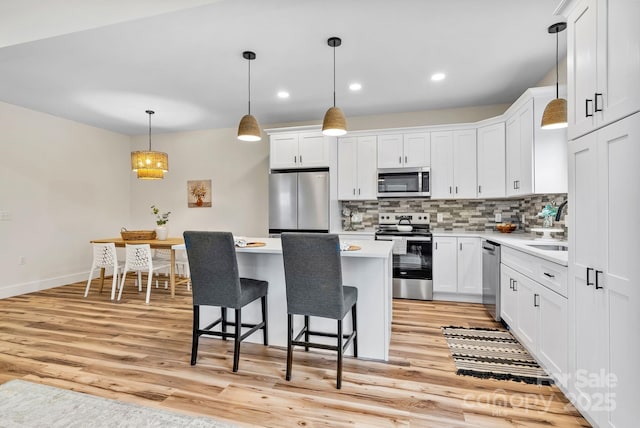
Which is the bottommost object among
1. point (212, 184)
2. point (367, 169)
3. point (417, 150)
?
point (212, 184)

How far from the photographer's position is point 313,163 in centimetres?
475

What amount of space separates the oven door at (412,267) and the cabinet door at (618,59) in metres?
2.80

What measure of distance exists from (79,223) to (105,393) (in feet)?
14.7

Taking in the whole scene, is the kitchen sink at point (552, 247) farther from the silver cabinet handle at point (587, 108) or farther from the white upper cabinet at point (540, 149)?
the silver cabinet handle at point (587, 108)

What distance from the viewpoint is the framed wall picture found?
5984 mm

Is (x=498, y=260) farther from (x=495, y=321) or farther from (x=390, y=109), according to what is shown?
(x=390, y=109)

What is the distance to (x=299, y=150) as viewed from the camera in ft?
15.8

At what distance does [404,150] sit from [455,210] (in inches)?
47.4

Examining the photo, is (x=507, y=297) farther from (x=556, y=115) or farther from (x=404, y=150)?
(x=404, y=150)

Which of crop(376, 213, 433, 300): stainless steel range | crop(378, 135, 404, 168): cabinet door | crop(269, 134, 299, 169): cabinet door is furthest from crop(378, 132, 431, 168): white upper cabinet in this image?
crop(269, 134, 299, 169): cabinet door

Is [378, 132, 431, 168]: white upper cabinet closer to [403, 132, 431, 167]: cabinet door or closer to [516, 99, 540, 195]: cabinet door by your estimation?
[403, 132, 431, 167]: cabinet door

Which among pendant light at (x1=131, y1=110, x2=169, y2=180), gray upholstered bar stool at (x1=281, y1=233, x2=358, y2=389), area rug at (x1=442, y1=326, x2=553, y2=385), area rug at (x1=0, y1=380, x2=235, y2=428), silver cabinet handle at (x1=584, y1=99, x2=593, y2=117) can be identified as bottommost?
area rug at (x1=0, y1=380, x2=235, y2=428)

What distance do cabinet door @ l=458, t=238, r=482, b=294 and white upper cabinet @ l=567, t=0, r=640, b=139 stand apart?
236 centimetres

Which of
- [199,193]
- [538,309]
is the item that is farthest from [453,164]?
[199,193]
